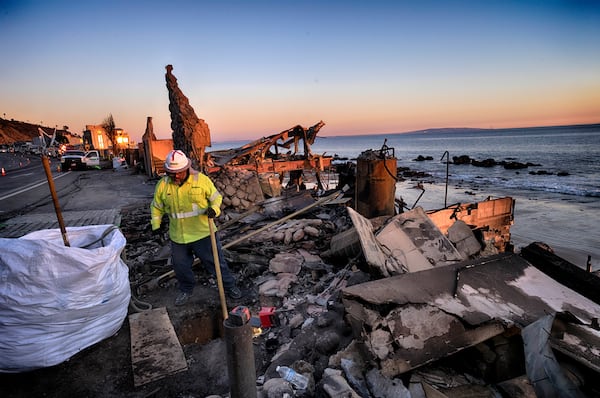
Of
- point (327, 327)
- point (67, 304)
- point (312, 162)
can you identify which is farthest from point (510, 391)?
point (312, 162)

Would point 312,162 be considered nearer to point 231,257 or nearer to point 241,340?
point 231,257

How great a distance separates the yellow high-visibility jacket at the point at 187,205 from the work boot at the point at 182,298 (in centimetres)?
81

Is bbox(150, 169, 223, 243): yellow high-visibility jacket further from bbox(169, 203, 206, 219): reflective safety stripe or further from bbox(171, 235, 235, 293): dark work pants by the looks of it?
bbox(171, 235, 235, 293): dark work pants

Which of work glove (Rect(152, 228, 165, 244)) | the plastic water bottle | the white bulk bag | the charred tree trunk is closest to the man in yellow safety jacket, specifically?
the white bulk bag

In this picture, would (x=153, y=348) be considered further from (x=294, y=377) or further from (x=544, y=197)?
(x=544, y=197)

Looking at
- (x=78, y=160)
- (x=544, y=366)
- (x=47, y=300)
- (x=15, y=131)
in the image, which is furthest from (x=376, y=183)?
(x=15, y=131)

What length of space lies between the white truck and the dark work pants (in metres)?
23.2

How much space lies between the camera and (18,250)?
260 cm

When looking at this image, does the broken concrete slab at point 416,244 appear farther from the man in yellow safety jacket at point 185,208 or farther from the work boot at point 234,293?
the man in yellow safety jacket at point 185,208

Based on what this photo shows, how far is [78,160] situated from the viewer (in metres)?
22.0

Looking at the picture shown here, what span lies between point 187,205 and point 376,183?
3611 mm

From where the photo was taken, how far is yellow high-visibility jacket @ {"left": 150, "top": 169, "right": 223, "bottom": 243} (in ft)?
12.4

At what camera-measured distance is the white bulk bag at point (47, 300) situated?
8.37ft

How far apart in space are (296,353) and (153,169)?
15666mm
